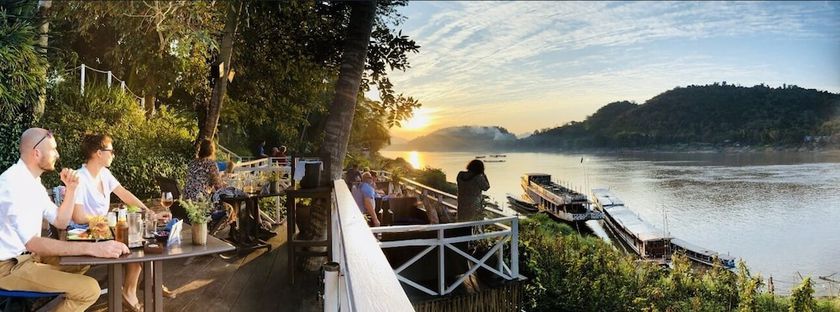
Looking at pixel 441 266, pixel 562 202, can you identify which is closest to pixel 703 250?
pixel 562 202

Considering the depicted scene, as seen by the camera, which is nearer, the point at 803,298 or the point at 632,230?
the point at 803,298

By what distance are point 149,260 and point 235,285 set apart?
3.87 feet

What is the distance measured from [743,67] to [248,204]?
17.3 meters

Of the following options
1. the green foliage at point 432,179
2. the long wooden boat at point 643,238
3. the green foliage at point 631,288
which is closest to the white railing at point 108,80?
the green foliage at point 631,288

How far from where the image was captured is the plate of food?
5.41ft

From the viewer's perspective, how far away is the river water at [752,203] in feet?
37.3

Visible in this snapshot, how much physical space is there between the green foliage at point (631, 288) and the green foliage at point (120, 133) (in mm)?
4413

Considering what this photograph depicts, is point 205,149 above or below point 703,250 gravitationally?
above

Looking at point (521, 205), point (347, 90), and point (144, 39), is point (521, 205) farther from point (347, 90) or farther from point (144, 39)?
point (347, 90)

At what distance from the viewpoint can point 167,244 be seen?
5.74 feet

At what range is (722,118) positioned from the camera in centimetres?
1380

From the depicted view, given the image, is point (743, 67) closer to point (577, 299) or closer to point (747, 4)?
point (747, 4)

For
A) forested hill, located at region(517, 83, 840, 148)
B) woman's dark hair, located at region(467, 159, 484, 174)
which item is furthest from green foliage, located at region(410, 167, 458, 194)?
woman's dark hair, located at region(467, 159, 484, 174)

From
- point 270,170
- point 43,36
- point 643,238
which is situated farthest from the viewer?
point 643,238
